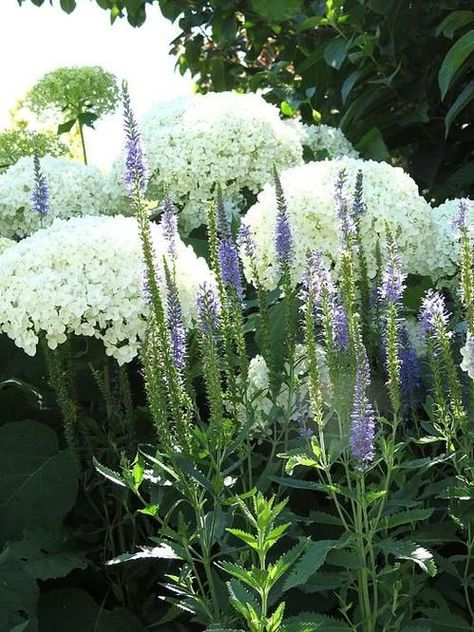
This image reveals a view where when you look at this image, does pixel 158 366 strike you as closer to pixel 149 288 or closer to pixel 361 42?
pixel 149 288

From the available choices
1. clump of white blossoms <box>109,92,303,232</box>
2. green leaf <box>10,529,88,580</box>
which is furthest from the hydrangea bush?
clump of white blossoms <box>109,92,303,232</box>

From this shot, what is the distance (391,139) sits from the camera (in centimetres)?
523

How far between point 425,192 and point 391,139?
1.12 ft

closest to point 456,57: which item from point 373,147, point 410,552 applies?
point 373,147

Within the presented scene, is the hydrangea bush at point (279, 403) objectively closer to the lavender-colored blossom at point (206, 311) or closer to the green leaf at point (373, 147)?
the lavender-colored blossom at point (206, 311)

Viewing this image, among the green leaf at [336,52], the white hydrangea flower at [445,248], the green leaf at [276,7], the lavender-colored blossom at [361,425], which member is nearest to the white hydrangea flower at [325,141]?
the green leaf at [336,52]

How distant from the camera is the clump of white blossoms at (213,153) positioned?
12.4 feet

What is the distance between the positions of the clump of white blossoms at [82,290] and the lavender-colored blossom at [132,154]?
43 cm

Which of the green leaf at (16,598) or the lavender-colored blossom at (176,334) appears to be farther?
the green leaf at (16,598)

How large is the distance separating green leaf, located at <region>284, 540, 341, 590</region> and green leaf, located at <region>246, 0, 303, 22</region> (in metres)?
3.58

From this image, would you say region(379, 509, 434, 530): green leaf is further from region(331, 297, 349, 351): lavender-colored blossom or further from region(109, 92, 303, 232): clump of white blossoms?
region(109, 92, 303, 232): clump of white blossoms

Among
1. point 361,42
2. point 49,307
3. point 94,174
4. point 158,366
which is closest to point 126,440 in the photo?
point 49,307

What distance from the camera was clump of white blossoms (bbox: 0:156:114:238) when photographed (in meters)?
3.81

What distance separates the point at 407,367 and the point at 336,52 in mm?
2722
